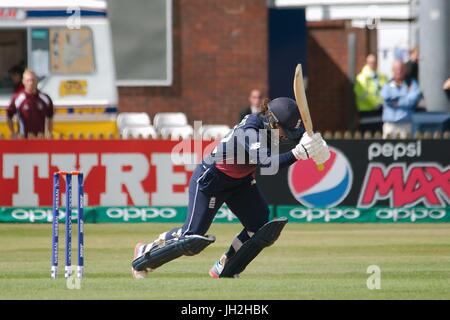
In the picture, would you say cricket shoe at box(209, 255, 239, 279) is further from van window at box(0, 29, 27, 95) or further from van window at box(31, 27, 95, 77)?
van window at box(0, 29, 27, 95)

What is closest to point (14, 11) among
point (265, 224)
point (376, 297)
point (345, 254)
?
point (345, 254)

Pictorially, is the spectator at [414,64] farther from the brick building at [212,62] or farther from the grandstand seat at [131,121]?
the grandstand seat at [131,121]

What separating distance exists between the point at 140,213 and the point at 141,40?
23.2 ft

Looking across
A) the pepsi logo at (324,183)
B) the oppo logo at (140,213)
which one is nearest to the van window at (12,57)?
the oppo logo at (140,213)

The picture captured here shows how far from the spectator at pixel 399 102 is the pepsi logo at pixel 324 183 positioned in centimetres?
196

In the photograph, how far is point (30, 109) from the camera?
19188mm

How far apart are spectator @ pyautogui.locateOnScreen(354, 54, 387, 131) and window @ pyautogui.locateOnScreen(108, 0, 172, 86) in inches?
137

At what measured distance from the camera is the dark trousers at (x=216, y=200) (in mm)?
11680

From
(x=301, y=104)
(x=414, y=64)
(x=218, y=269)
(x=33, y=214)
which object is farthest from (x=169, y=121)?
(x=301, y=104)

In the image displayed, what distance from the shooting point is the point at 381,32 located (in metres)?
26.9

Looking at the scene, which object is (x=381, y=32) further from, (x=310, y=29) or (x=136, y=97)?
(x=136, y=97)

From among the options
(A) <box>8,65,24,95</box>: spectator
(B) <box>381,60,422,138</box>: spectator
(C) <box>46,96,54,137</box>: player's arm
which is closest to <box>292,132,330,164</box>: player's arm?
(C) <box>46,96,54,137</box>: player's arm

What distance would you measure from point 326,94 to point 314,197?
9237 millimetres

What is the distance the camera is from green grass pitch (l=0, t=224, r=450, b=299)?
10.9m
